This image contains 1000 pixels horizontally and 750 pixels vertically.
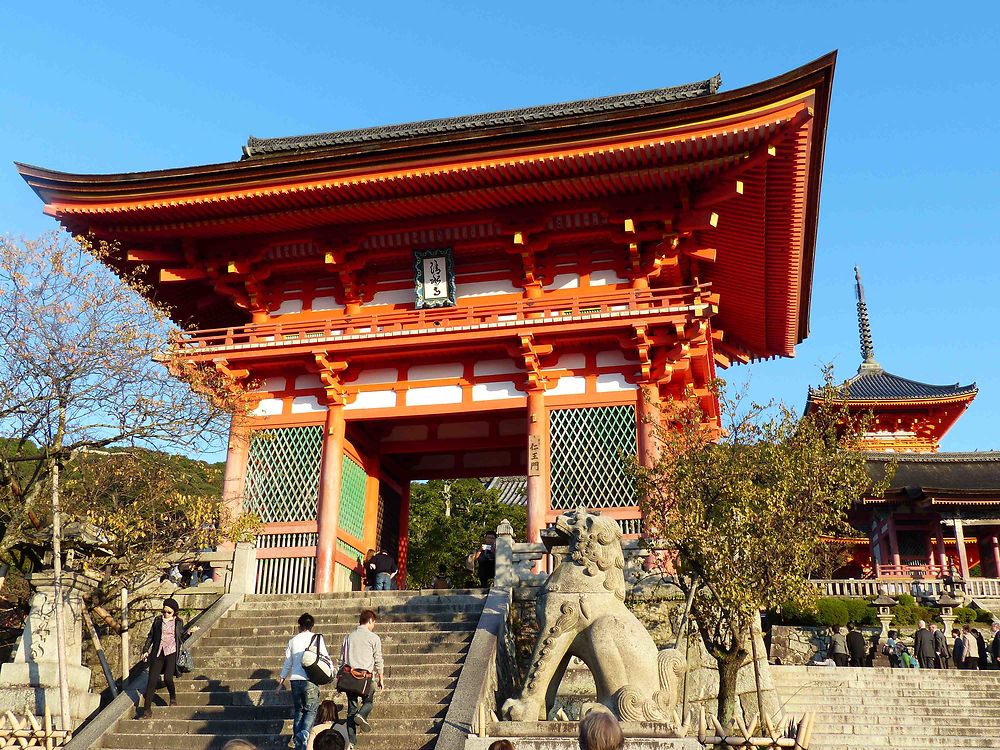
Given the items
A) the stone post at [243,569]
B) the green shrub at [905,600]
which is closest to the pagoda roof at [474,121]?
the stone post at [243,569]

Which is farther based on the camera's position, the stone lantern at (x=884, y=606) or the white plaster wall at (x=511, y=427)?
the stone lantern at (x=884, y=606)

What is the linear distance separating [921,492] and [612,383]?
61.0 feet

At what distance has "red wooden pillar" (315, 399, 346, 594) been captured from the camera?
16.8 meters

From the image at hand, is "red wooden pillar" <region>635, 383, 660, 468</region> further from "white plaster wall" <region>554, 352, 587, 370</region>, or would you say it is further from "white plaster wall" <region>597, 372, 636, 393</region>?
"white plaster wall" <region>554, 352, 587, 370</region>

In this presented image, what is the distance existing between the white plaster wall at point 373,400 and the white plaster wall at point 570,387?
323 cm

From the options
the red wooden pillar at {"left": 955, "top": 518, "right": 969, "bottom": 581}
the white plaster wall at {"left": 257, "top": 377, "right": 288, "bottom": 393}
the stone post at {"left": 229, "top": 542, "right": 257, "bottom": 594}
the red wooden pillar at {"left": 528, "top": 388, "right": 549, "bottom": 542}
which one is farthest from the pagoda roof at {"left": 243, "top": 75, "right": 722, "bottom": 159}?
the red wooden pillar at {"left": 955, "top": 518, "right": 969, "bottom": 581}

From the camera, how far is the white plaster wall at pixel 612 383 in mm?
17219

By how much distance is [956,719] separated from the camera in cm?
1435

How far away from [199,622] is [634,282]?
1007 centimetres

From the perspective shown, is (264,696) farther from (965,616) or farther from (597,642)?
(965,616)

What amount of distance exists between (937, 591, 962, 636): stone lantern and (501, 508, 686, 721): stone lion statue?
18717 millimetres

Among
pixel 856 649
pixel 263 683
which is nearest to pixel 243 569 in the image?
pixel 263 683

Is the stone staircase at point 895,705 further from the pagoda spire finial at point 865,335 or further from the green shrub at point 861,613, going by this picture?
the pagoda spire finial at point 865,335

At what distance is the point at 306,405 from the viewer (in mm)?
18484
